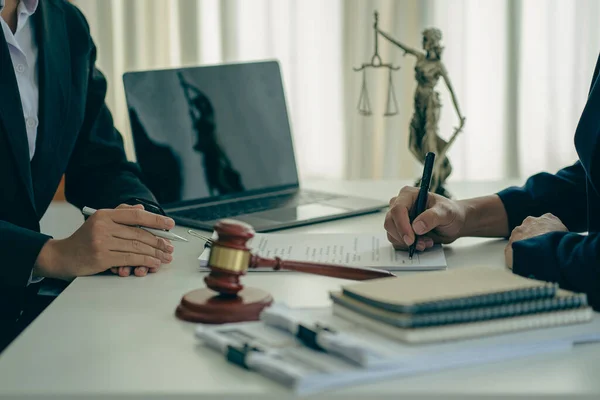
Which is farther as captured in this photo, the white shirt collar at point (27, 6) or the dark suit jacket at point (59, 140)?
the white shirt collar at point (27, 6)

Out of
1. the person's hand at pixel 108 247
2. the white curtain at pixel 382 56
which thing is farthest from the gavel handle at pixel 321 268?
the white curtain at pixel 382 56

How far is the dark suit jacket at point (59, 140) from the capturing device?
1.40m

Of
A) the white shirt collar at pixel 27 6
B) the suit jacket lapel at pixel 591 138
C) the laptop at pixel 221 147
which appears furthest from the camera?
the laptop at pixel 221 147

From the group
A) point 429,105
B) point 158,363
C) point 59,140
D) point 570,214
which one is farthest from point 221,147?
point 158,363

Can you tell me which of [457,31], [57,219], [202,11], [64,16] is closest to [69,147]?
[64,16]

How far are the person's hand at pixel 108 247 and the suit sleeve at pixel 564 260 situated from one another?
472 millimetres

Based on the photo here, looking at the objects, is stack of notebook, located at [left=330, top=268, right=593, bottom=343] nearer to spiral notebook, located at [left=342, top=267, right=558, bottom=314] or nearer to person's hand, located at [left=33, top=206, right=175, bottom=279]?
spiral notebook, located at [left=342, top=267, right=558, bottom=314]

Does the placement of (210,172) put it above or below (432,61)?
below

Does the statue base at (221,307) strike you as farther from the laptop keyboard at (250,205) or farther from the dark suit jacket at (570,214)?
the laptop keyboard at (250,205)

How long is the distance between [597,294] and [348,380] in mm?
363

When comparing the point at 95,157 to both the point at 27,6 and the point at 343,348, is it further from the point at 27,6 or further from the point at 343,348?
the point at 343,348

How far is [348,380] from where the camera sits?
28.6 inches

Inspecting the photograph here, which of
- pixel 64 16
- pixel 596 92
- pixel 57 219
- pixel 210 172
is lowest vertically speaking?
pixel 57 219

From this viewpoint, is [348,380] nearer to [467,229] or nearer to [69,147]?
[467,229]
